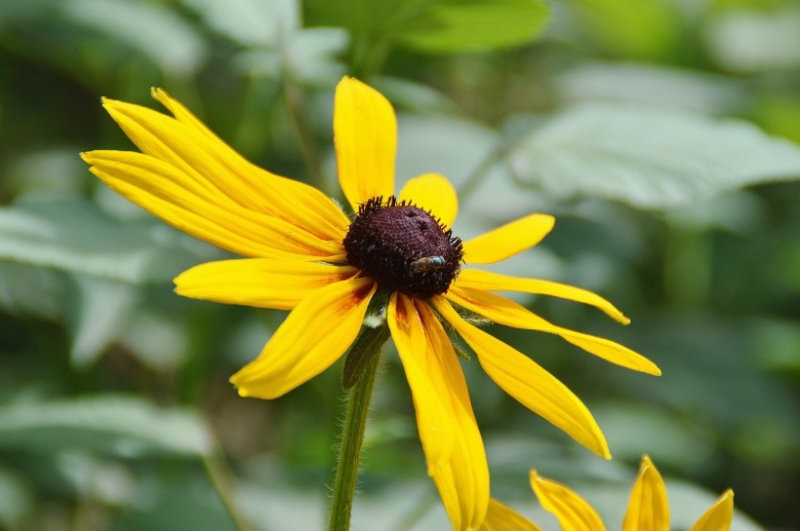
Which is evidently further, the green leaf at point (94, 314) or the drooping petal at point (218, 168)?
the green leaf at point (94, 314)

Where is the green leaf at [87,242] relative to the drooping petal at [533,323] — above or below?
above

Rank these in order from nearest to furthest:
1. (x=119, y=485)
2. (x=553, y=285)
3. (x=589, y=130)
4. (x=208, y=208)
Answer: (x=208, y=208) → (x=553, y=285) → (x=589, y=130) → (x=119, y=485)

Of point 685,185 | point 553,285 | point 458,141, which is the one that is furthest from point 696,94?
point 553,285

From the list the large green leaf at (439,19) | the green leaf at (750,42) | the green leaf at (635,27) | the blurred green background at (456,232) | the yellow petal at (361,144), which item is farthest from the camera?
the green leaf at (750,42)

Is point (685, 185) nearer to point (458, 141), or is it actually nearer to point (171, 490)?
point (458, 141)

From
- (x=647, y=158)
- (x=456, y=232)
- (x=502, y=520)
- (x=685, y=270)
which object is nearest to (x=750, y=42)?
(x=685, y=270)

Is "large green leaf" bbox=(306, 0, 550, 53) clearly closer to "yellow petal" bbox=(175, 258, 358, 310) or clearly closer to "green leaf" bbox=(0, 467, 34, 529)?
"yellow petal" bbox=(175, 258, 358, 310)

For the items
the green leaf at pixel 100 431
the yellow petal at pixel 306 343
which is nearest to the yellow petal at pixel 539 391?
the yellow petal at pixel 306 343

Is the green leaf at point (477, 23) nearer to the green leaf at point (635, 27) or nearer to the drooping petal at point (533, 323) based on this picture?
the drooping petal at point (533, 323)
